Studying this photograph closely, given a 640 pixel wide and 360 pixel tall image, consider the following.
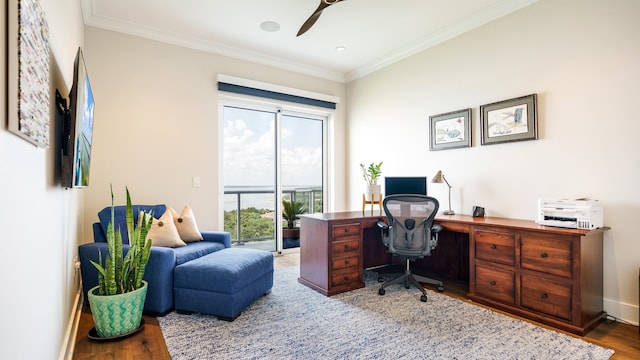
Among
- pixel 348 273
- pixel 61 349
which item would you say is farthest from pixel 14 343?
pixel 348 273

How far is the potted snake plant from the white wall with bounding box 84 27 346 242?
59.9 inches

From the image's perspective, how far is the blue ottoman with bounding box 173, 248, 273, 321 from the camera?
8.40ft

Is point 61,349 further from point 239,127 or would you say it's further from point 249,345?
point 239,127

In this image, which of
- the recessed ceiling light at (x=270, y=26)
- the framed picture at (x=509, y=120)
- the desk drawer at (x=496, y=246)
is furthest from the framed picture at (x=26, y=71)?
the framed picture at (x=509, y=120)

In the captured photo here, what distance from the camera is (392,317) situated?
264cm

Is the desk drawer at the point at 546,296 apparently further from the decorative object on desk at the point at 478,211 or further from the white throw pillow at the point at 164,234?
the white throw pillow at the point at 164,234

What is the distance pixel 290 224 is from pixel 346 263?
204 cm

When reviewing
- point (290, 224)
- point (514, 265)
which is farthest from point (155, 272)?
point (514, 265)

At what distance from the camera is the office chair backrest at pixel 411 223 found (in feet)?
10.2

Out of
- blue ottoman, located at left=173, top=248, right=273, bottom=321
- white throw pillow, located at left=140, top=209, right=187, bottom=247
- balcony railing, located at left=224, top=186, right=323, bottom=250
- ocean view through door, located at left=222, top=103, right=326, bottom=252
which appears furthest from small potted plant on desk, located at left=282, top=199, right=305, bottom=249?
blue ottoman, located at left=173, top=248, right=273, bottom=321

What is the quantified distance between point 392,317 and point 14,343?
2320 mm

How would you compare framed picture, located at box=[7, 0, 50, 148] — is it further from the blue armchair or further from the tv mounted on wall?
the blue armchair

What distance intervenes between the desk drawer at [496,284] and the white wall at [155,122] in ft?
10.2

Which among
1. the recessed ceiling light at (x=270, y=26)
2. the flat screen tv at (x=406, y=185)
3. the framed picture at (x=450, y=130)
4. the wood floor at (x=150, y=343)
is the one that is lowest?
the wood floor at (x=150, y=343)
